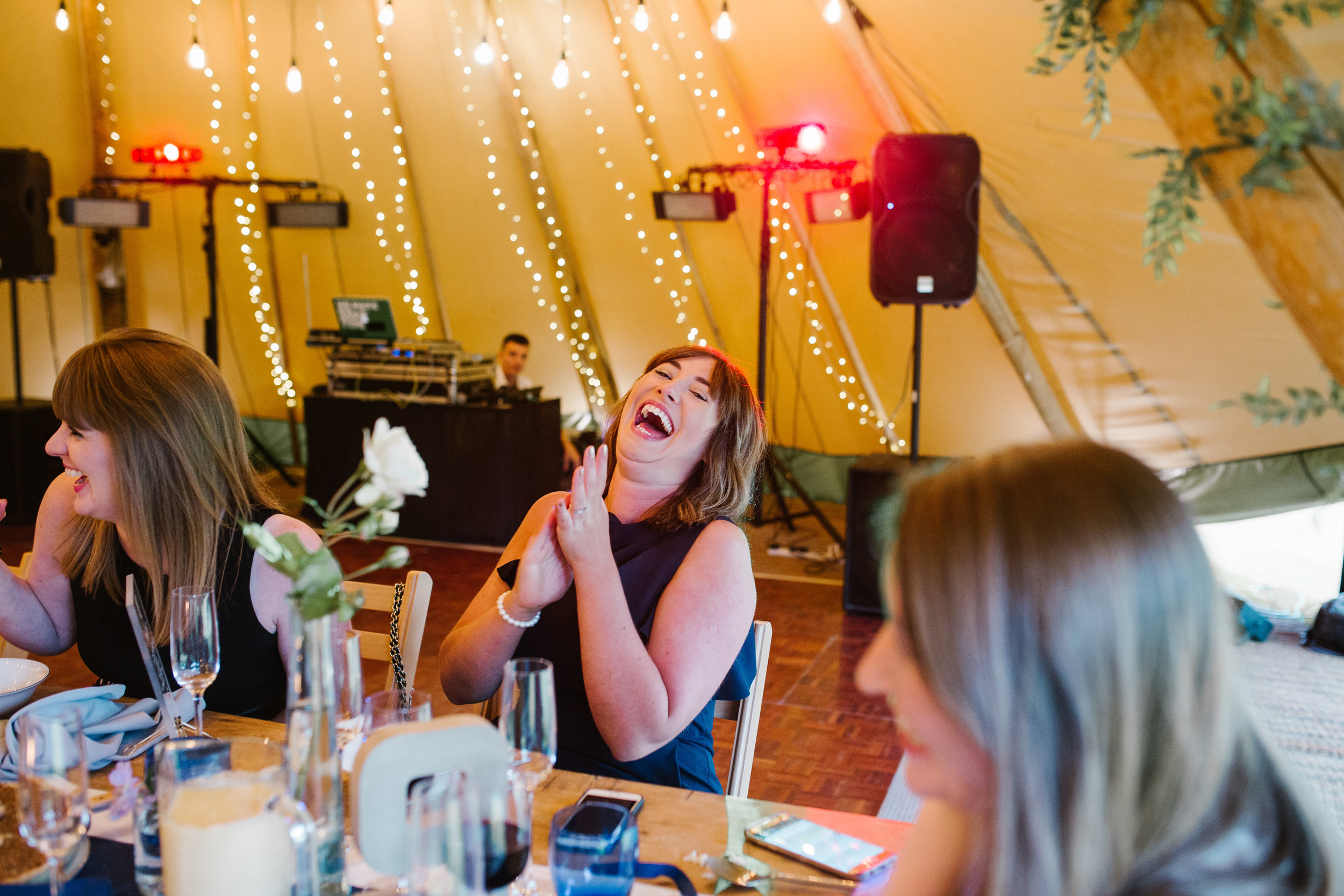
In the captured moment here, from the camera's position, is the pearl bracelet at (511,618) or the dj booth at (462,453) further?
the dj booth at (462,453)

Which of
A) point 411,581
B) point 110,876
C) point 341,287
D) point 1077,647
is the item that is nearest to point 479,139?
point 341,287

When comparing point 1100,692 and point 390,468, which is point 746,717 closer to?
point 390,468

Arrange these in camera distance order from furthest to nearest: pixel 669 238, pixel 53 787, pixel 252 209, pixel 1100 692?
pixel 252 209 < pixel 669 238 < pixel 53 787 < pixel 1100 692

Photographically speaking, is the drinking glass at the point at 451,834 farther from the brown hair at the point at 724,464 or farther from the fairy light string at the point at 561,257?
the fairy light string at the point at 561,257

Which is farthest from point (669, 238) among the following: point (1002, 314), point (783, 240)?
point (1002, 314)

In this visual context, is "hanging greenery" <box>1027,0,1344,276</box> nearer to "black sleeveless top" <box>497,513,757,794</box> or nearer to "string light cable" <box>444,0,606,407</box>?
"black sleeveless top" <box>497,513,757,794</box>

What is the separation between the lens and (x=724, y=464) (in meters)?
1.84

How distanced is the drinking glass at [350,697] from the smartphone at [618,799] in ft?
0.97

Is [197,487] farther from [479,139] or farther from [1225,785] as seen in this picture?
[479,139]

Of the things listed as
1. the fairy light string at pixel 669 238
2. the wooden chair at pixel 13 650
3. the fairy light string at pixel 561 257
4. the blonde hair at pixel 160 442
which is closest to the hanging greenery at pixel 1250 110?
the blonde hair at pixel 160 442

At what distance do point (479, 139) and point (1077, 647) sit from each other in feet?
22.1

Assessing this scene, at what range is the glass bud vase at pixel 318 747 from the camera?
107 cm

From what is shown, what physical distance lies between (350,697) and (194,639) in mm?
293

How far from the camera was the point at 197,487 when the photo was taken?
70.4 inches
